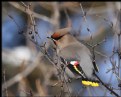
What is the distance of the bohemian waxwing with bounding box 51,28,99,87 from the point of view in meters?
5.05

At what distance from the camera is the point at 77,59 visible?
5.21 metres

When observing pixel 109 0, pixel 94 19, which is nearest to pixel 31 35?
pixel 109 0

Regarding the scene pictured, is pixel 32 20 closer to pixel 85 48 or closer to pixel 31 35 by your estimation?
pixel 31 35

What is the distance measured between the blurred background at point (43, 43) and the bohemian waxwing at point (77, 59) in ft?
0.32

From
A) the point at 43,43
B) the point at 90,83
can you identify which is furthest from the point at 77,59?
the point at 43,43

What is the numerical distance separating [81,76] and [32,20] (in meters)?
0.88

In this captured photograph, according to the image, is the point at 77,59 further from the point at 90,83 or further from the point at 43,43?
the point at 43,43

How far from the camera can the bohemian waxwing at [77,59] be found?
16.6ft

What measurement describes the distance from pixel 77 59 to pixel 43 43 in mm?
666

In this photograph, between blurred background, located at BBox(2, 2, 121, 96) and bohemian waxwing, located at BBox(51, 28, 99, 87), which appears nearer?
bohemian waxwing, located at BBox(51, 28, 99, 87)

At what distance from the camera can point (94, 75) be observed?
5.11 m

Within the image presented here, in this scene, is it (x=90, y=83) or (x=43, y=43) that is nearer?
(x=43, y=43)

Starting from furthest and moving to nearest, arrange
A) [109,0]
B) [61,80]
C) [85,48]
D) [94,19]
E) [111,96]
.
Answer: [94,19]
[109,0]
[85,48]
[111,96]
[61,80]

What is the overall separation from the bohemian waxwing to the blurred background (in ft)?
0.32
